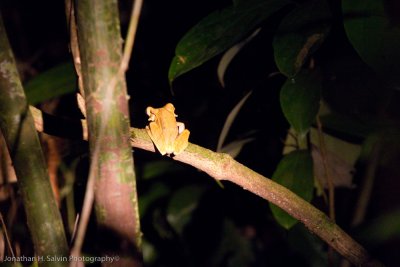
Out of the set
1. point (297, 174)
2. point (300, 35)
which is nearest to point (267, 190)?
point (297, 174)

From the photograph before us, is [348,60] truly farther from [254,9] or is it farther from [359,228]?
[359,228]

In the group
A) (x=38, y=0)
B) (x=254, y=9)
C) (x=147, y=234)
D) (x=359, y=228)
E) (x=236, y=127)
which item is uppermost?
(x=38, y=0)

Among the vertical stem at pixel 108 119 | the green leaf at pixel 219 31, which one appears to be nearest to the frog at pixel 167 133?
the green leaf at pixel 219 31

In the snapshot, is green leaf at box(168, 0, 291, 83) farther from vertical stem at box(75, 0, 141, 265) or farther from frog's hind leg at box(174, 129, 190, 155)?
vertical stem at box(75, 0, 141, 265)

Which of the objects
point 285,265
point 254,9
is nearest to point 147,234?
point 285,265

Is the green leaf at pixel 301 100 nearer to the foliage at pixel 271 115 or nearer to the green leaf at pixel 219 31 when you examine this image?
the foliage at pixel 271 115

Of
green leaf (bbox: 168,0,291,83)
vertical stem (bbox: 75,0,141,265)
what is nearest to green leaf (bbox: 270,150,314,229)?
green leaf (bbox: 168,0,291,83)

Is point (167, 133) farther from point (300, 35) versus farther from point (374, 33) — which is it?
point (374, 33)
